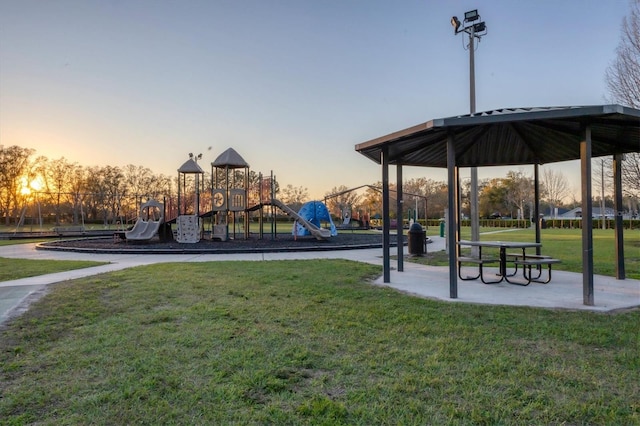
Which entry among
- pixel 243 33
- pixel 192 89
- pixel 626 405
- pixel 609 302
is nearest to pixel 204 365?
pixel 626 405

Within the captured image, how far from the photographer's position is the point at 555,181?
6812cm

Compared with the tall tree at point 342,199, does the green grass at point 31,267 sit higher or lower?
lower

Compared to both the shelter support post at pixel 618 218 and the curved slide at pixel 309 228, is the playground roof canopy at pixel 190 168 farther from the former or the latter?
the shelter support post at pixel 618 218

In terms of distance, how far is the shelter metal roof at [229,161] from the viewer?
19.5 metres

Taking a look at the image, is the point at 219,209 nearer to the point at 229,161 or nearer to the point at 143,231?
the point at 229,161

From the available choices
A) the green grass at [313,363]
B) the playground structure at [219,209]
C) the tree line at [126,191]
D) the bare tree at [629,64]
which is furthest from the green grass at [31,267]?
the bare tree at [629,64]

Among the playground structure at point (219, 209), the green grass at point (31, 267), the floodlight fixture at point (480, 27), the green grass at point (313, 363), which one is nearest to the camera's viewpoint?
the green grass at point (313, 363)

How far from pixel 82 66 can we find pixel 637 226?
4803cm

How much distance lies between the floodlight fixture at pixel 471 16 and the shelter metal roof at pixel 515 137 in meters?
5.06

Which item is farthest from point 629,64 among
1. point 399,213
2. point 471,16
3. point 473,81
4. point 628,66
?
point 399,213

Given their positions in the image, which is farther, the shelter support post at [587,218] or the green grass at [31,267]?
the green grass at [31,267]

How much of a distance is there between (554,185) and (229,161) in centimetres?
6699

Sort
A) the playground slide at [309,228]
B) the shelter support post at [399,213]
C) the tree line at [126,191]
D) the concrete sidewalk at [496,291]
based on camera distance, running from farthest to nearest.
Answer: the tree line at [126,191]
the playground slide at [309,228]
the shelter support post at [399,213]
the concrete sidewalk at [496,291]

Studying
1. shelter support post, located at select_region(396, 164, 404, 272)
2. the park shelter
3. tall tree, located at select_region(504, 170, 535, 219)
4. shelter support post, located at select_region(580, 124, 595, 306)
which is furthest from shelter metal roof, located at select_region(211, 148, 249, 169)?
tall tree, located at select_region(504, 170, 535, 219)
